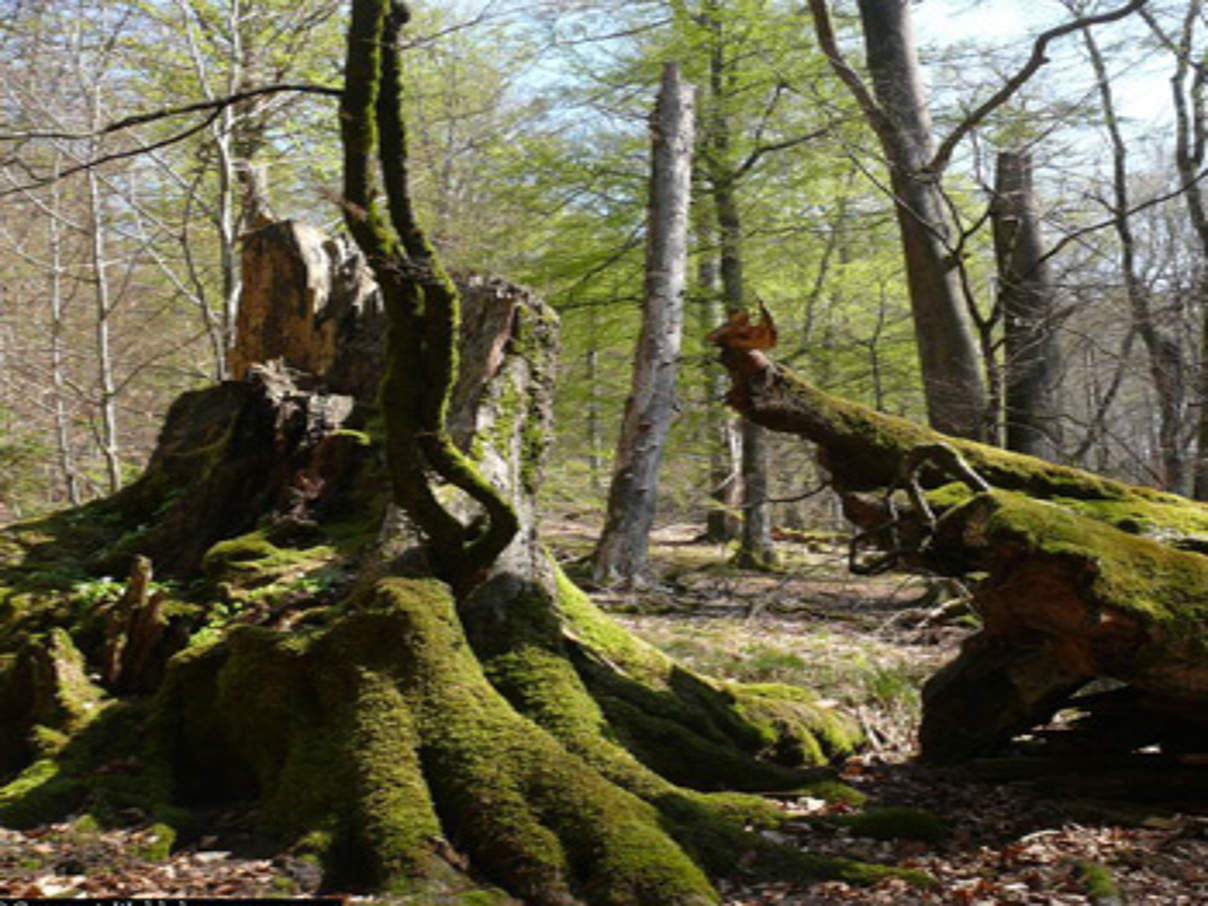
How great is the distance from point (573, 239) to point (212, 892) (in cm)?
1132

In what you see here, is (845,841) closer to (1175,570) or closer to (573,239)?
(1175,570)

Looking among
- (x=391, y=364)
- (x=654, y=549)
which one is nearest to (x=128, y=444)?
(x=654, y=549)

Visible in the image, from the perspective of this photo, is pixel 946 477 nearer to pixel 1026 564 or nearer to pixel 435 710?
pixel 1026 564

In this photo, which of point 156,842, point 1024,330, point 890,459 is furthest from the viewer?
point 1024,330

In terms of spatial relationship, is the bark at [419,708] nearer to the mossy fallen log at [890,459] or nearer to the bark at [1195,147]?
the mossy fallen log at [890,459]

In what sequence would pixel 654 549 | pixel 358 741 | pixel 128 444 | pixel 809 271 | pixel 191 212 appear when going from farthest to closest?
pixel 128 444 → pixel 809 271 → pixel 654 549 → pixel 191 212 → pixel 358 741

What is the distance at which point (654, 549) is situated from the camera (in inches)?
651

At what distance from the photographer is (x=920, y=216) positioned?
9.74 m

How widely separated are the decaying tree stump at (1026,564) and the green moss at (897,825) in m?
1.00

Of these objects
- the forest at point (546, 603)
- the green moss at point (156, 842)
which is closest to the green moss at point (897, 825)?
the forest at point (546, 603)

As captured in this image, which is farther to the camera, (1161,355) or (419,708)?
(1161,355)

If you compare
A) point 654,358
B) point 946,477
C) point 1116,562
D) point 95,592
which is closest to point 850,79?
point 654,358

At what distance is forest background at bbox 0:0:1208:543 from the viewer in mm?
10656

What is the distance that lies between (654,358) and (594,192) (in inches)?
167
